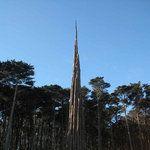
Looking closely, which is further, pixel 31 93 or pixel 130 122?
pixel 130 122

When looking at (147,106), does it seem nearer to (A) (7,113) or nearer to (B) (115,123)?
(B) (115,123)

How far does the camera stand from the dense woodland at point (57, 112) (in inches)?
1305

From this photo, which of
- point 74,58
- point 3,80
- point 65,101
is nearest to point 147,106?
point 65,101

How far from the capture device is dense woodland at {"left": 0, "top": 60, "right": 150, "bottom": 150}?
33156mm

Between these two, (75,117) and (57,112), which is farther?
(57,112)

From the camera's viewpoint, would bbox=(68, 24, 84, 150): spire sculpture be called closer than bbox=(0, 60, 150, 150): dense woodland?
Yes

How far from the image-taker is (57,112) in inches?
1608

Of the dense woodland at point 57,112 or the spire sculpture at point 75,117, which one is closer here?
the spire sculpture at point 75,117

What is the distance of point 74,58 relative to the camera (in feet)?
93.2

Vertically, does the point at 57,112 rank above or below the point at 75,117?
above

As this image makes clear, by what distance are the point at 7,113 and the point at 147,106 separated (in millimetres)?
19674

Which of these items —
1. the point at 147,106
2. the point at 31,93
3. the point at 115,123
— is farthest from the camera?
the point at 115,123

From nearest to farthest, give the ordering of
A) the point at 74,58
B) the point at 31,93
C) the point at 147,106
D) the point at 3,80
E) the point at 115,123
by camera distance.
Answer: the point at 74,58
the point at 3,80
the point at 31,93
the point at 147,106
the point at 115,123

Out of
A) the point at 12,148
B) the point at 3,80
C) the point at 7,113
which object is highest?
the point at 3,80
